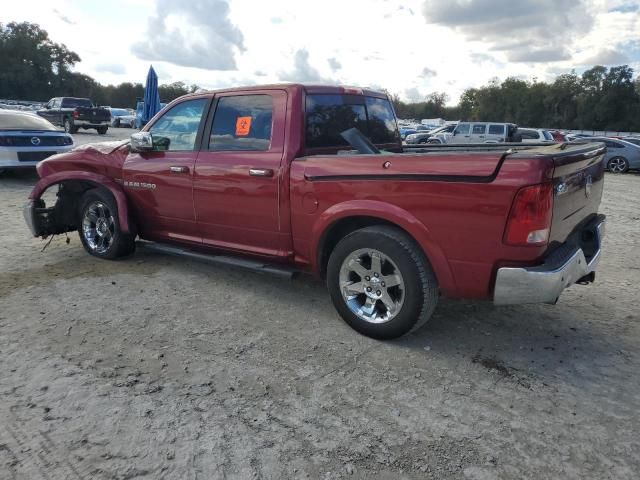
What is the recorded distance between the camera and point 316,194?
3842mm

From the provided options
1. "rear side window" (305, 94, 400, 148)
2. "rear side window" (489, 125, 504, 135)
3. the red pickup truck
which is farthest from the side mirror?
"rear side window" (489, 125, 504, 135)

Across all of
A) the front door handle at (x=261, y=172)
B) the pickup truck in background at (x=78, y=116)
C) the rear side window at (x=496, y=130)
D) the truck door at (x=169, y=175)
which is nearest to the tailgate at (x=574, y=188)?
the front door handle at (x=261, y=172)

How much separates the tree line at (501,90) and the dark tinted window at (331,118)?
60019 mm

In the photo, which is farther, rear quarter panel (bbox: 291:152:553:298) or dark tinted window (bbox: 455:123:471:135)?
dark tinted window (bbox: 455:123:471:135)

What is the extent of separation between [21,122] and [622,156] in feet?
65.0

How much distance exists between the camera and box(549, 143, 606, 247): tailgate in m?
3.06

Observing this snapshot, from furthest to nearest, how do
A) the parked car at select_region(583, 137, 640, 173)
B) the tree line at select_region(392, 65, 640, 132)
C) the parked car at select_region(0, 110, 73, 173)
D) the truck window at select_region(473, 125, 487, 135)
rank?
the tree line at select_region(392, 65, 640, 132) → the truck window at select_region(473, 125, 487, 135) → the parked car at select_region(583, 137, 640, 173) → the parked car at select_region(0, 110, 73, 173)

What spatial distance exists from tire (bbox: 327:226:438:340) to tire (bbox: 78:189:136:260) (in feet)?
8.80

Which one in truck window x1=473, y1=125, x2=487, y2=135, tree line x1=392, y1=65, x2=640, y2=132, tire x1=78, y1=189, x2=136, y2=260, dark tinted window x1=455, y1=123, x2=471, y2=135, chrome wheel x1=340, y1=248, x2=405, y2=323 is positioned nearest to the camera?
chrome wheel x1=340, y1=248, x2=405, y2=323

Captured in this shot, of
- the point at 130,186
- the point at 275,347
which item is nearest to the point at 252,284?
the point at 275,347

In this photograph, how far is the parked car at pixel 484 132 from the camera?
73.8ft

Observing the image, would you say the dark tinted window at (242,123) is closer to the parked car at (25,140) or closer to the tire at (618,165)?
the parked car at (25,140)

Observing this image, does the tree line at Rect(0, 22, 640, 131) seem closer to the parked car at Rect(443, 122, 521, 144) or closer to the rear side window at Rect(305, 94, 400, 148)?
the parked car at Rect(443, 122, 521, 144)

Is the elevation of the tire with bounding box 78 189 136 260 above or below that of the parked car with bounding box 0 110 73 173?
below
